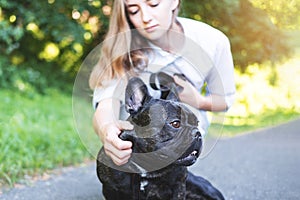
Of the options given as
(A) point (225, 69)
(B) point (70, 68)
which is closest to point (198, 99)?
(A) point (225, 69)

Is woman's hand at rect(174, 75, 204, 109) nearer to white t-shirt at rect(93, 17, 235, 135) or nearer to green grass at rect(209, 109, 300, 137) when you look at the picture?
white t-shirt at rect(93, 17, 235, 135)

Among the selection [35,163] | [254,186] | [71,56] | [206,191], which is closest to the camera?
[206,191]

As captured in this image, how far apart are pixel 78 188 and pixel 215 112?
1022 millimetres

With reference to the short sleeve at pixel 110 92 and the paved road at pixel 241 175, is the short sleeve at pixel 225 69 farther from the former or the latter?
the paved road at pixel 241 175

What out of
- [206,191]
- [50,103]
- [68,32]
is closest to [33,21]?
[68,32]

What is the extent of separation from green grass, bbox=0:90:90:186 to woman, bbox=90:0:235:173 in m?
1.00

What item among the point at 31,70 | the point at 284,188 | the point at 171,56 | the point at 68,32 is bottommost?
the point at 31,70

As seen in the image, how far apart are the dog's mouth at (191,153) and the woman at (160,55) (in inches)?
11.2

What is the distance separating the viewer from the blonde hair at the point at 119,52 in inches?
84.8

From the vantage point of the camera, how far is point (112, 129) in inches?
71.4

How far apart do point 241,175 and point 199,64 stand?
1243 mm

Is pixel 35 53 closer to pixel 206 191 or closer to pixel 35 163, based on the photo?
pixel 35 163

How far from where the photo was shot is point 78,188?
288 cm

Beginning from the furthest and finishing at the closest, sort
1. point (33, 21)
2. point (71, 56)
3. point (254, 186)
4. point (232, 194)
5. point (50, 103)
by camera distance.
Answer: point (71, 56), point (50, 103), point (33, 21), point (254, 186), point (232, 194)
